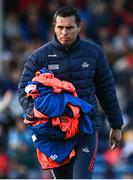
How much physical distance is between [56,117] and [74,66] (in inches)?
20.9

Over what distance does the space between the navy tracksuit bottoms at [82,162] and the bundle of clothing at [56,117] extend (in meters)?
0.07

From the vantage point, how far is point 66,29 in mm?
7469

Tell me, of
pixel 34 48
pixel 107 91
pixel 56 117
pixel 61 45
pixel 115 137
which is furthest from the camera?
pixel 34 48

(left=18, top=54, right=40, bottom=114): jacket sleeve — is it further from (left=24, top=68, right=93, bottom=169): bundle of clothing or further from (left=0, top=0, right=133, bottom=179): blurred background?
(left=0, top=0, right=133, bottom=179): blurred background

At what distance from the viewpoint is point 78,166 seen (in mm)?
7566

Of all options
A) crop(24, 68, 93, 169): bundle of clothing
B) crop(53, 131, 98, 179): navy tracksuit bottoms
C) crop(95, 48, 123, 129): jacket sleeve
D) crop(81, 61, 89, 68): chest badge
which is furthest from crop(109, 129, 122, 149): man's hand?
crop(81, 61, 89, 68): chest badge

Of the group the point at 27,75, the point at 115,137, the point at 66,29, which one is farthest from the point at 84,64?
the point at 115,137

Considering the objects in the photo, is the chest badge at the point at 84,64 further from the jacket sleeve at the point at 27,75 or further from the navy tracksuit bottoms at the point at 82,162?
the navy tracksuit bottoms at the point at 82,162

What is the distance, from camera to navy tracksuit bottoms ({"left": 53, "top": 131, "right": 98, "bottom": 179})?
298 inches

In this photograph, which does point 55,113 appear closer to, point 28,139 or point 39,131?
point 39,131

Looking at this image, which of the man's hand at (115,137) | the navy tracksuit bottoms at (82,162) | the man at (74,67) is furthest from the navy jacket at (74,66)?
the man's hand at (115,137)

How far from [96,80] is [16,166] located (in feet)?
18.9

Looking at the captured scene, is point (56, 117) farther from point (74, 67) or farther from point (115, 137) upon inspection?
point (115, 137)

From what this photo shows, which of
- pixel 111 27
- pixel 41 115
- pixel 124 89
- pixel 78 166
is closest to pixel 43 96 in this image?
pixel 41 115
